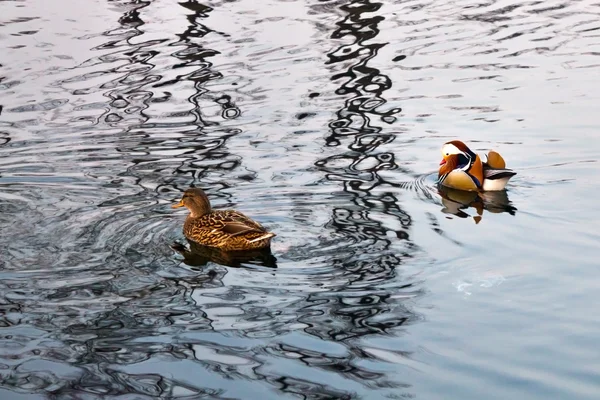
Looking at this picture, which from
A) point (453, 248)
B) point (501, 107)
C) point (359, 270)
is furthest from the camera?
point (501, 107)

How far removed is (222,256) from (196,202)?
699mm

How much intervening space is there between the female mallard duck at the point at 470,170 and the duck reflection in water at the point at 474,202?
0.06 metres

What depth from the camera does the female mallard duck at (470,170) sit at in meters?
11.3

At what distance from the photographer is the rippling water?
7.45m

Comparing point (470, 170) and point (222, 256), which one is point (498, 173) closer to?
point (470, 170)

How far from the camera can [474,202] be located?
1138 cm

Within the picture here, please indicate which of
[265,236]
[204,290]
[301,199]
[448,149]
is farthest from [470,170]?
[204,290]

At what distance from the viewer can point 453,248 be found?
9562 millimetres

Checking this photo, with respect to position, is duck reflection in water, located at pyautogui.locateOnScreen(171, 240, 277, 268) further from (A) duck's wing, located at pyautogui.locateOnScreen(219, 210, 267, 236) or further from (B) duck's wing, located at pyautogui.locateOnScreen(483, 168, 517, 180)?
(B) duck's wing, located at pyautogui.locateOnScreen(483, 168, 517, 180)

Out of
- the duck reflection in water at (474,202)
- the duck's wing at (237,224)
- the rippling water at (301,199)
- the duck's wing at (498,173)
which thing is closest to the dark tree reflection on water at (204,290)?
the rippling water at (301,199)

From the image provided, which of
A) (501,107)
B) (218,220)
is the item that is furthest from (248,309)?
(501,107)

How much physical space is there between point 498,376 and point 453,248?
8.30 feet

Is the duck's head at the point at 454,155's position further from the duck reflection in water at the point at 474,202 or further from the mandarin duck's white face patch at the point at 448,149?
the duck reflection in water at the point at 474,202

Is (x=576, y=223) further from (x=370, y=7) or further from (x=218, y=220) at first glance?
(x=370, y=7)
